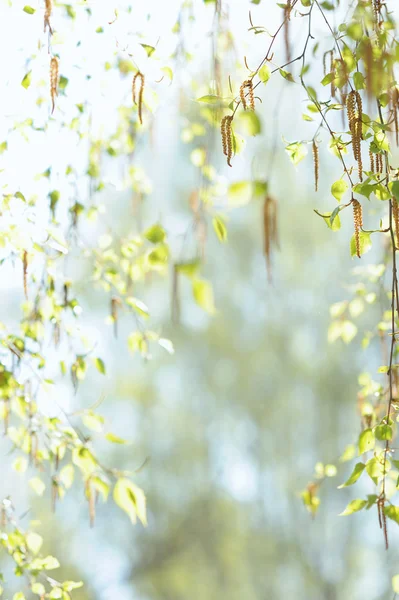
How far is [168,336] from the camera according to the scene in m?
4.89

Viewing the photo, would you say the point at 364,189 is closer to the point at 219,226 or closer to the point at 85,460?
the point at 219,226

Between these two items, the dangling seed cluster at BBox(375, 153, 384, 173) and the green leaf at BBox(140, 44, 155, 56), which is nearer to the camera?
the dangling seed cluster at BBox(375, 153, 384, 173)

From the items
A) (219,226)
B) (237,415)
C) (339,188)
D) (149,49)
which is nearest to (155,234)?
(219,226)

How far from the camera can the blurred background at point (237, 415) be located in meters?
4.59

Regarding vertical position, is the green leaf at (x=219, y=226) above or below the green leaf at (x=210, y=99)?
below

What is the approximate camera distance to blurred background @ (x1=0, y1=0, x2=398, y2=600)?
4.59m

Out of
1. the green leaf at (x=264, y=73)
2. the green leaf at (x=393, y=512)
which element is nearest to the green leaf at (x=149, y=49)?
the green leaf at (x=264, y=73)

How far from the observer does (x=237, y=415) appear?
4852 mm

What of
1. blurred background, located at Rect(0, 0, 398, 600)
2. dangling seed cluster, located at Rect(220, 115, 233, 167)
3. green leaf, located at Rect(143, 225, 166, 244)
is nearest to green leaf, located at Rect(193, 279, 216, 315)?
green leaf, located at Rect(143, 225, 166, 244)

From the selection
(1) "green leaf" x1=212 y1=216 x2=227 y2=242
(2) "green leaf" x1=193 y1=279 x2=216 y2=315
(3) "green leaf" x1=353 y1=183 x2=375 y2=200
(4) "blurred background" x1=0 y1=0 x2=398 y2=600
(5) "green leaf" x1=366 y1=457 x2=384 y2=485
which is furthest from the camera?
(4) "blurred background" x1=0 y1=0 x2=398 y2=600

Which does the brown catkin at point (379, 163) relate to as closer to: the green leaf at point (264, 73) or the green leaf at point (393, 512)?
the green leaf at point (264, 73)

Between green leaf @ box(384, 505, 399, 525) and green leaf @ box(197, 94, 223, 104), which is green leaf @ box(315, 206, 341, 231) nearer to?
green leaf @ box(197, 94, 223, 104)

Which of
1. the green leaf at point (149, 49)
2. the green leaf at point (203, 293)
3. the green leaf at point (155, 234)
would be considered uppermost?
the green leaf at point (149, 49)

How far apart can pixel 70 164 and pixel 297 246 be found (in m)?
3.62
